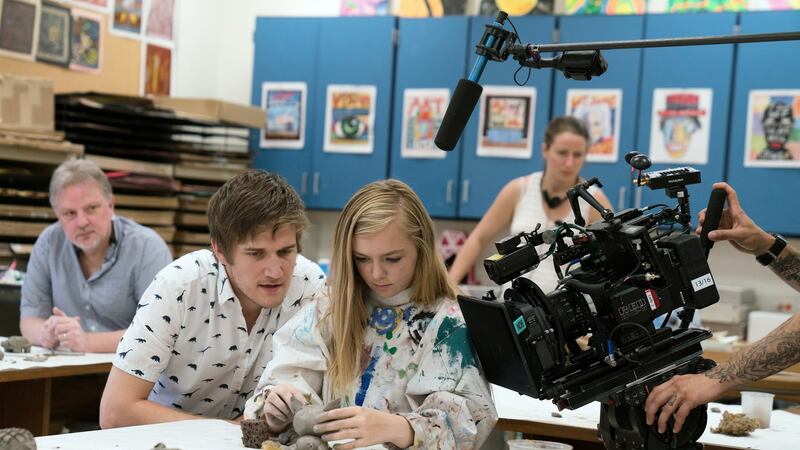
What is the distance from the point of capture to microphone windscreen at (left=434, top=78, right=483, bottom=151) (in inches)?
70.1

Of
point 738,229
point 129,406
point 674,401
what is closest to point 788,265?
point 738,229

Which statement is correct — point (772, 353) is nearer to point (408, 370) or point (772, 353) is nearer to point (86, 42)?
point (408, 370)

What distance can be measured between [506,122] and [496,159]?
0.21 meters

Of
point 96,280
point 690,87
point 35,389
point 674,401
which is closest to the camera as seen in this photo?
point 674,401

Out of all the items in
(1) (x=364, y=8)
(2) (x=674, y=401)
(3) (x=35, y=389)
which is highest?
(1) (x=364, y=8)

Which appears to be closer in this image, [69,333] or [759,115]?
[69,333]

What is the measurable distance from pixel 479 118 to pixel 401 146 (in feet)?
1.56

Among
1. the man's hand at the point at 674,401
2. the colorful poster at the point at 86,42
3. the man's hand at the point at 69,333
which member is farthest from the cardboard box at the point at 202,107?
the man's hand at the point at 674,401

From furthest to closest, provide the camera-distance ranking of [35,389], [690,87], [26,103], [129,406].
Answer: [690,87], [26,103], [35,389], [129,406]

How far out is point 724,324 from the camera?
5090mm

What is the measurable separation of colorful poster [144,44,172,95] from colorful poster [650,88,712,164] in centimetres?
276

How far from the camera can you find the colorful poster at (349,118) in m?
5.84

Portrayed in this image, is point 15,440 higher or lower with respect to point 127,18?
lower

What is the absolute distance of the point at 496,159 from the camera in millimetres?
5609
